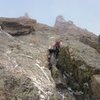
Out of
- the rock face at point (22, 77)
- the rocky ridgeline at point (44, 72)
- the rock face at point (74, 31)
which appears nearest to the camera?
the rock face at point (22, 77)

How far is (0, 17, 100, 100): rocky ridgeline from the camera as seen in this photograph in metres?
15.0

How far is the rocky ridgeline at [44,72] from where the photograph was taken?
15031mm

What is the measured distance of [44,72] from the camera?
18.5 meters

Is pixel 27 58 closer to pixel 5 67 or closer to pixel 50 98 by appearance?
pixel 5 67

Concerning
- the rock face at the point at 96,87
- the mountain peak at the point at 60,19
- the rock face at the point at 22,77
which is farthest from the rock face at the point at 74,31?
the rock face at the point at 22,77

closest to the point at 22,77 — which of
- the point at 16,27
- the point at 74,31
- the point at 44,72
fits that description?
the point at 44,72

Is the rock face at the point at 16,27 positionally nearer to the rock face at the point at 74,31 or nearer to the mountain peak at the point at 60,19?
the rock face at the point at 74,31

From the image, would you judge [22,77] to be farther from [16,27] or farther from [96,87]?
[16,27]

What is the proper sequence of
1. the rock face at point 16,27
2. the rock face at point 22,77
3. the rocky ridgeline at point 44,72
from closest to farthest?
the rock face at point 22,77 → the rocky ridgeline at point 44,72 → the rock face at point 16,27

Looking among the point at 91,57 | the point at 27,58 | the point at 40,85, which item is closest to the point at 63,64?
the point at 91,57

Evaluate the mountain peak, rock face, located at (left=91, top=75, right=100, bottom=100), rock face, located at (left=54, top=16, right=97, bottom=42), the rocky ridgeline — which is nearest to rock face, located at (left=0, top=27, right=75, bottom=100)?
the rocky ridgeline

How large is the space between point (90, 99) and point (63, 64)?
5045 mm

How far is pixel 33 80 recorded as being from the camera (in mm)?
15688

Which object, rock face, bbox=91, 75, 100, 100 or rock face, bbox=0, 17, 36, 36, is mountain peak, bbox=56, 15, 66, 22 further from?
rock face, bbox=91, 75, 100, 100
